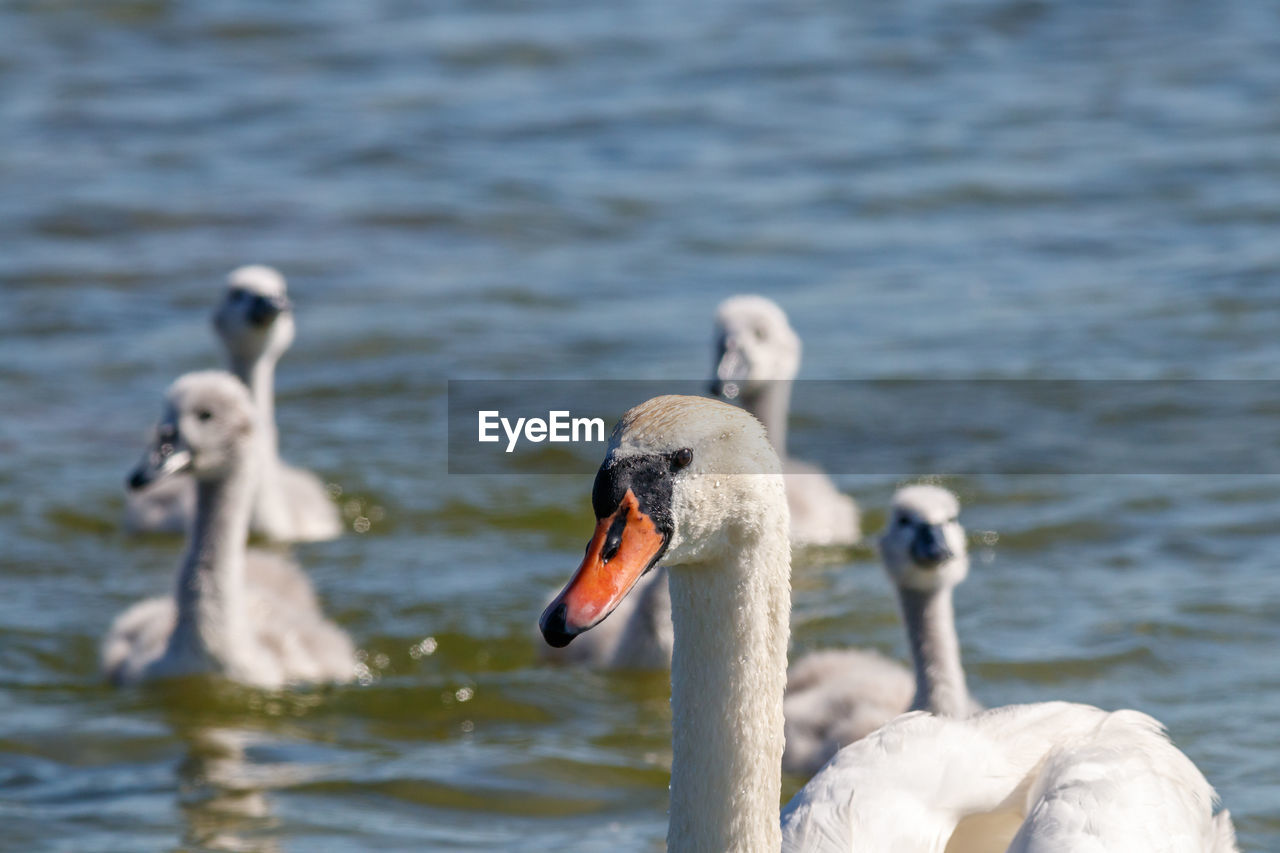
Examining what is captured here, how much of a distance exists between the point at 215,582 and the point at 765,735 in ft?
15.1

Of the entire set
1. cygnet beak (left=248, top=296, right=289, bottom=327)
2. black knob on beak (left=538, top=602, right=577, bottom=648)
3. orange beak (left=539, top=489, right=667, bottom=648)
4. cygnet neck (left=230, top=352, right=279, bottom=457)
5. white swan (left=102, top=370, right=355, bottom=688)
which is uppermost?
cygnet beak (left=248, top=296, right=289, bottom=327)

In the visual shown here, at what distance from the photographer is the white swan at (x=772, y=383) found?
9664 mm

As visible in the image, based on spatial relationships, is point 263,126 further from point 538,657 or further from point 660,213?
point 538,657

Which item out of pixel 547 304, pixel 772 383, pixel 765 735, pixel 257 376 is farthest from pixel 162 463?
pixel 547 304

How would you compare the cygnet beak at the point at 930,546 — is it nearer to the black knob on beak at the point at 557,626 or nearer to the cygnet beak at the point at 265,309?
the black knob on beak at the point at 557,626

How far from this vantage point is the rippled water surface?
7.60 meters

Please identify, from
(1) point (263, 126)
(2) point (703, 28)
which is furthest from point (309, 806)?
(2) point (703, 28)

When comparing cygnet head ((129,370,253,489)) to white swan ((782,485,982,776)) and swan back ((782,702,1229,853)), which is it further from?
swan back ((782,702,1229,853))

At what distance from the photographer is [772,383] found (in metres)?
9.95

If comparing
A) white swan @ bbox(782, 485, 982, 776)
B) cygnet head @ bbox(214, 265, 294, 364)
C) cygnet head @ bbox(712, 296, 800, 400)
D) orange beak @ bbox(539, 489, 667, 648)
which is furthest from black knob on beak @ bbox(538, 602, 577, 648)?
cygnet head @ bbox(214, 265, 294, 364)

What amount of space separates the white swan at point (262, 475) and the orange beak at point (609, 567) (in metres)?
6.50

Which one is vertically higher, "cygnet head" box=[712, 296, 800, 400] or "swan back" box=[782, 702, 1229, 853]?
"cygnet head" box=[712, 296, 800, 400]

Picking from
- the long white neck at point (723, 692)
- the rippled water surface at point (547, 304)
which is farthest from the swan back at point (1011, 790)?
the rippled water surface at point (547, 304)

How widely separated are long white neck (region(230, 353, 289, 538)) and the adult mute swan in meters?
5.70
